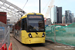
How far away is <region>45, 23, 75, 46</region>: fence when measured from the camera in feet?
32.6

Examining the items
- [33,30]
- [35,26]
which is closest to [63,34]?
[35,26]

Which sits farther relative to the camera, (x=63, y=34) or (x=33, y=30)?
(x=63, y=34)

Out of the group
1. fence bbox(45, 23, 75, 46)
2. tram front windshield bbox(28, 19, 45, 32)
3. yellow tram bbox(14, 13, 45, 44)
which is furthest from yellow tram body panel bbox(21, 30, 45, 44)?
fence bbox(45, 23, 75, 46)

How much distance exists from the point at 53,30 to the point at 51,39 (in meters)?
1.27

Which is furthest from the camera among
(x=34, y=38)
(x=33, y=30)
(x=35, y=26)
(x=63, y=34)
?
(x=63, y=34)

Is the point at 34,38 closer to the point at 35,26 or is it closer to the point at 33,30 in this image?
the point at 33,30

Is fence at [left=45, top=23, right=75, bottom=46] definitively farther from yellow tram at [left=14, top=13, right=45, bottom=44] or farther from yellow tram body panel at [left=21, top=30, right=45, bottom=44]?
yellow tram body panel at [left=21, top=30, right=45, bottom=44]

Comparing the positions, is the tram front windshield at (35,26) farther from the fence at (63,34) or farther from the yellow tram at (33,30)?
the fence at (63,34)

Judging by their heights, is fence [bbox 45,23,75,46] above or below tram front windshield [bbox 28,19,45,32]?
below

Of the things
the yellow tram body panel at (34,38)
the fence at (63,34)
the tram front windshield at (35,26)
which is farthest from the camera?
the tram front windshield at (35,26)

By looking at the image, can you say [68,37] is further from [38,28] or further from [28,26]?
[28,26]

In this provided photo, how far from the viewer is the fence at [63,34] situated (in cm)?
992

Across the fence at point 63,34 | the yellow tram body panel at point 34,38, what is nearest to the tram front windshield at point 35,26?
the yellow tram body panel at point 34,38

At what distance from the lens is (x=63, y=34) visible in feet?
37.4
